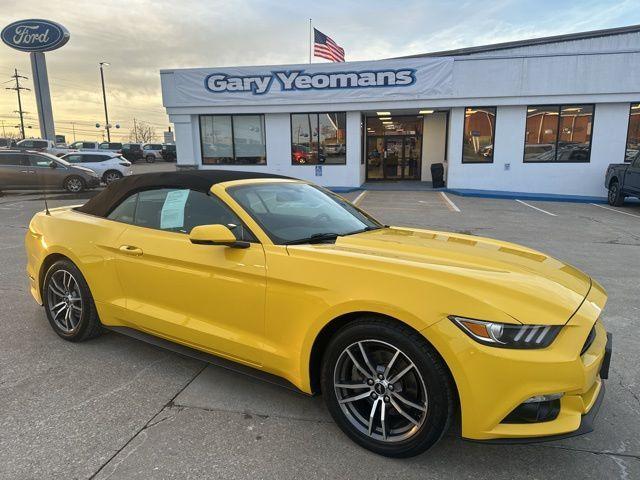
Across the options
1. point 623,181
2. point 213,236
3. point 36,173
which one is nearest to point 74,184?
point 36,173

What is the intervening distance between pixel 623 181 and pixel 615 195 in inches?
28.6

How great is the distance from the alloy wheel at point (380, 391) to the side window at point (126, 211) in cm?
222

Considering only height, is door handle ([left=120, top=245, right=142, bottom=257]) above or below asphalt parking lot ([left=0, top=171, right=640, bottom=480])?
above

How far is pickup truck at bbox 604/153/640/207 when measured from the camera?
13.4 metres

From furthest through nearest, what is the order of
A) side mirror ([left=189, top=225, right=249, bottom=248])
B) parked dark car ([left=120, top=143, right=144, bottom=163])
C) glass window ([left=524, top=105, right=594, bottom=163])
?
parked dark car ([left=120, top=143, right=144, bottom=163]) < glass window ([left=524, top=105, right=594, bottom=163]) < side mirror ([left=189, top=225, right=249, bottom=248])

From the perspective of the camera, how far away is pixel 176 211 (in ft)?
11.2

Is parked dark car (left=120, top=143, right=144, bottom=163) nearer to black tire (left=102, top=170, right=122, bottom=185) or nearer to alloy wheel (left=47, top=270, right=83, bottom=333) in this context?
black tire (left=102, top=170, right=122, bottom=185)

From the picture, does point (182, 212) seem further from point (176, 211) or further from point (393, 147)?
point (393, 147)

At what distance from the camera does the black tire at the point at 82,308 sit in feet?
12.5

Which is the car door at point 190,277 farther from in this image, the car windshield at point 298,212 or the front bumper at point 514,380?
the front bumper at point 514,380

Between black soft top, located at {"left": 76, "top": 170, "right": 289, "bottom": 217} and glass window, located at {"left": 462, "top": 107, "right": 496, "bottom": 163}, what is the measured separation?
1551 centimetres

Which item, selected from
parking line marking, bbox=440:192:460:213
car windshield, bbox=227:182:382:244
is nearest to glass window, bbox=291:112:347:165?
parking line marking, bbox=440:192:460:213

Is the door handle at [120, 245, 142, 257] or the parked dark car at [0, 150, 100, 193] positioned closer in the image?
the door handle at [120, 245, 142, 257]

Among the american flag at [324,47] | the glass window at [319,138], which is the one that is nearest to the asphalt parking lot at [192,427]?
the glass window at [319,138]
